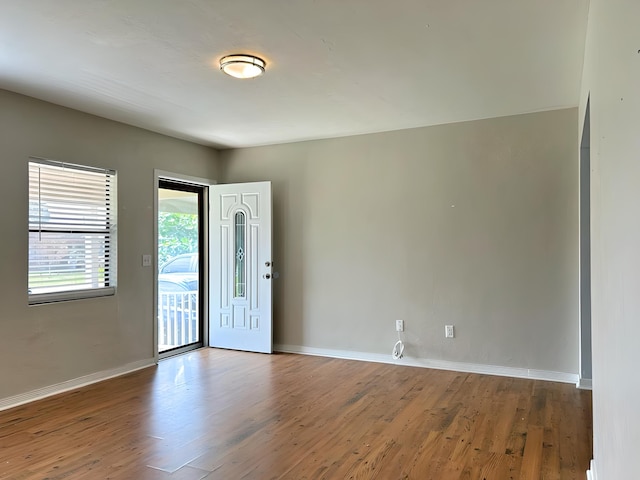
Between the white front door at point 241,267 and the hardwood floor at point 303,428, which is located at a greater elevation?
the white front door at point 241,267

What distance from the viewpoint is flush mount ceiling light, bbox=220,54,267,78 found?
9.71 feet

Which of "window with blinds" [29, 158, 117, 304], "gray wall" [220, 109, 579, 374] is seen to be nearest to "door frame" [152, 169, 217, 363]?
"window with blinds" [29, 158, 117, 304]

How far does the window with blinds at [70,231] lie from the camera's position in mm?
3893

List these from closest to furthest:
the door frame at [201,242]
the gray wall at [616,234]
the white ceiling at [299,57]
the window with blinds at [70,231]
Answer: the gray wall at [616,234] → the white ceiling at [299,57] → the window with blinds at [70,231] → the door frame at [201,242]

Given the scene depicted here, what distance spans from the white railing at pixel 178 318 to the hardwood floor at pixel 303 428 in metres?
1.13

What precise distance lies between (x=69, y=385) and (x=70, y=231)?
1.38 m

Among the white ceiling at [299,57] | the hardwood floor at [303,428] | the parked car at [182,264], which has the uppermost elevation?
the white ceiling at [299,57]

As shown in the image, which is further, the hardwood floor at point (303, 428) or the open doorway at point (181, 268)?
the open doorway at point (181, 268)

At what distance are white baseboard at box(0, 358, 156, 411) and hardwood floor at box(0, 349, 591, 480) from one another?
100 mm

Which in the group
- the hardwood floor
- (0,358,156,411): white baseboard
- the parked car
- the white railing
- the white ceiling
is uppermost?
the white ceiling

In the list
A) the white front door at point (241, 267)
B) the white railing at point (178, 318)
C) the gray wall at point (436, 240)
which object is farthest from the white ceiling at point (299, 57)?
the white railing at point (178, 318)

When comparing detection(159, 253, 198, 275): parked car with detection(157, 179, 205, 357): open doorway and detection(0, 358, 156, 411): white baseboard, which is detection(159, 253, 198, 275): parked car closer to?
detection(157, 179, 205, 357): open doorway

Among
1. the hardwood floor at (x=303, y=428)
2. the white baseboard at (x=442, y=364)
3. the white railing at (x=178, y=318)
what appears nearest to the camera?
the hardwood floor at (x=303, y=428)

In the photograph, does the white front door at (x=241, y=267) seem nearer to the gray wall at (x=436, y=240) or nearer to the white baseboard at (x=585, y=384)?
the gray wall at (x=436, y=240)
